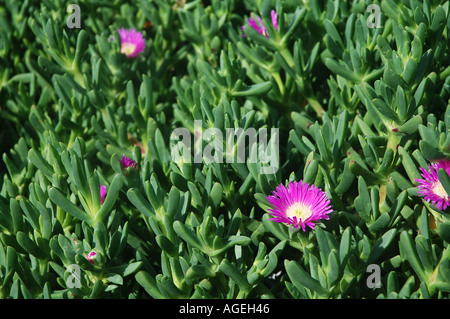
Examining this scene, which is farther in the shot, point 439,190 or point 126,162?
point 126,162

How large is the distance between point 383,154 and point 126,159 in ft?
1.48

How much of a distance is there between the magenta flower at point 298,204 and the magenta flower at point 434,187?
0.14m

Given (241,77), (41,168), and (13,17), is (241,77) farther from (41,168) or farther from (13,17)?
(13,17)

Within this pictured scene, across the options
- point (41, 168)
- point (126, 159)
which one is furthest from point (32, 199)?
point (126, 159)

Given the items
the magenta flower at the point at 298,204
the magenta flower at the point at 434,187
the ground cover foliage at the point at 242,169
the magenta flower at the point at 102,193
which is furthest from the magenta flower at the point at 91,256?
the magenta flower at the point at 434,187

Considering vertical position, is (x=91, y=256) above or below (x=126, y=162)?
below

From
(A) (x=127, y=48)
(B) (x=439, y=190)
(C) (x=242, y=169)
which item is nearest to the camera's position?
(B) (x=439, y=190)

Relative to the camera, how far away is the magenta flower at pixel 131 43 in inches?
49.5

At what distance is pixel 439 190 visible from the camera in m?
0.81

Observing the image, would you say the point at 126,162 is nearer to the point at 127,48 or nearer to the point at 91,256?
the point at 91,256

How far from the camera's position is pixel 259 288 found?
2.81 ft

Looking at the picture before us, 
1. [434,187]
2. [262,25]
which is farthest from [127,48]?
[434,187]

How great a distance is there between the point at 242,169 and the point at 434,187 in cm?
30

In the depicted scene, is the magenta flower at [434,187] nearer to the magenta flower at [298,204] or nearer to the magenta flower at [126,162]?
the magenta flower at [298,204]
